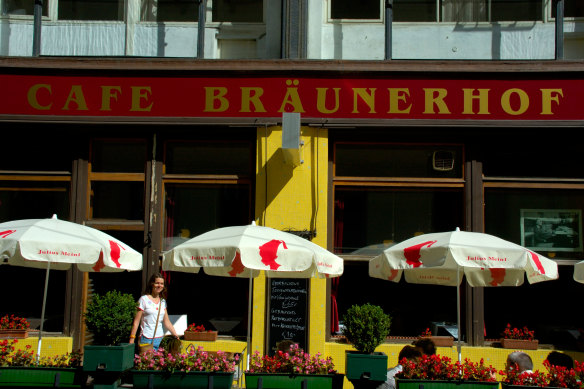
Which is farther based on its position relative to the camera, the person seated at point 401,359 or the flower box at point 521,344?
the flower box at point 521,344

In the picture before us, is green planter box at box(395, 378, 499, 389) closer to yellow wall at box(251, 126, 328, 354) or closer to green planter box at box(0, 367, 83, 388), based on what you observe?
yellow wall at box(251, 126, 328, 354)

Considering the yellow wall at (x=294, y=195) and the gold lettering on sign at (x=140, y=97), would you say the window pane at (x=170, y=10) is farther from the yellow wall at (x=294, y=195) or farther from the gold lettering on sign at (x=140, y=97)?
the yellow wall at (x=294, y=195)

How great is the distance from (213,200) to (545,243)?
4.99 m

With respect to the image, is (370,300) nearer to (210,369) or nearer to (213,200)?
(213,200)

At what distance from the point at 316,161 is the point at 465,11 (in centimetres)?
340

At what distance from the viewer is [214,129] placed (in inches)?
413

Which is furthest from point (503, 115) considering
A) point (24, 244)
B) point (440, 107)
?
point (24, 244)

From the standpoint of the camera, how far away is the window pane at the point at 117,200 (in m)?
10.6

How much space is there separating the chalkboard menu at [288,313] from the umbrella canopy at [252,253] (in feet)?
7.26

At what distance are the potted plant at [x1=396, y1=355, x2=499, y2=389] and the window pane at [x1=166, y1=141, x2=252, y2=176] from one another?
4301 millimetres

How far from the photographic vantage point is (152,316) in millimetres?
9211

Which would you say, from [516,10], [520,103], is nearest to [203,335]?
[520,103]

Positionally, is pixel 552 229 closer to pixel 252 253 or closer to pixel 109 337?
pixel 252 253

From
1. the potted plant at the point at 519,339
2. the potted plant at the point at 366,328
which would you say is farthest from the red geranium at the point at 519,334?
the potted plant at the point at 366,328
